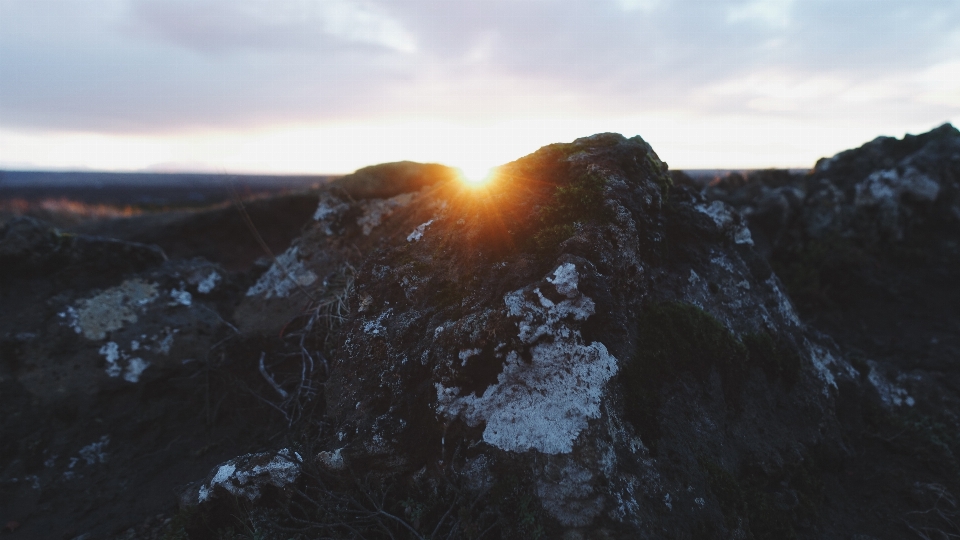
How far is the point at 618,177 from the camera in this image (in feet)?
11.6

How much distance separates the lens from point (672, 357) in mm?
2949

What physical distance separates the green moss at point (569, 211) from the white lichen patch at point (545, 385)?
14.7 inches

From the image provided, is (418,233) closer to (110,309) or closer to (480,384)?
(480,384)

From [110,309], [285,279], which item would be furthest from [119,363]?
[285,279]

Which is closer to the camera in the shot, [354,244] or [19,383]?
[19,383]

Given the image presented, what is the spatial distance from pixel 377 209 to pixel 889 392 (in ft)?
15.7

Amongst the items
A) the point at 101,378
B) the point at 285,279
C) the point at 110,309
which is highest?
the point at 285,279

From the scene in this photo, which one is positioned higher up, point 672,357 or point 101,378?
point 672,357

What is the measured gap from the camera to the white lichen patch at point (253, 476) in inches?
110

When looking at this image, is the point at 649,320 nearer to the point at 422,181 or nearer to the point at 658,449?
the point at 658,449

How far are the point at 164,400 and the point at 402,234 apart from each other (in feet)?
7.71

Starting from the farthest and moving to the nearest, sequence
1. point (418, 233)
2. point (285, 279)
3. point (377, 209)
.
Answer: point (377, 209)
point (285, 279)
point (418, 233)

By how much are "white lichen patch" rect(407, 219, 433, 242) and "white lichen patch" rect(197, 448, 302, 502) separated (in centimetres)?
166

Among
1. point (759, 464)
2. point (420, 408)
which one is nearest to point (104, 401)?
point (420, 408)
